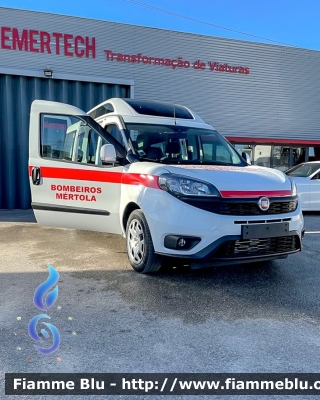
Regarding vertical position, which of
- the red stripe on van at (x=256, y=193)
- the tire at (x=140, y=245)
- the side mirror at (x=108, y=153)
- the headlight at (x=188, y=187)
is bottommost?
the tire at (x=140, y=245)

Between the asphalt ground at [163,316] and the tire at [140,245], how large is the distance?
0.48 feet

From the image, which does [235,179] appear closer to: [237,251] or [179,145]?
[237,251]

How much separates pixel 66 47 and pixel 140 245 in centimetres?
831

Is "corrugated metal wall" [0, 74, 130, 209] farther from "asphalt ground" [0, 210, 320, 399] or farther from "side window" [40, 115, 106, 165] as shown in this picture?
"side window" [40, 115, 106, 165]

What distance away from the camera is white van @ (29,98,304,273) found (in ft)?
11.2

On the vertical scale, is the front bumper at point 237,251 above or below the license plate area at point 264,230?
below

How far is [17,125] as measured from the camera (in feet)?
31.7

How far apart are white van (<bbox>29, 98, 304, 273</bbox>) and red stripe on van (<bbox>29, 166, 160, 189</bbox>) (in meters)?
0.01

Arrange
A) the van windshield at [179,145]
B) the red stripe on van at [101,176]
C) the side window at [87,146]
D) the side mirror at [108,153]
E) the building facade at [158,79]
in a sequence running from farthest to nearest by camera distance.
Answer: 1. the building facade at [158,79]
2. the side window at [87,146]
3. the van windshield at [179,145]
4. the side mirror at [108,153]
5. the red stripe on van at [101,176]

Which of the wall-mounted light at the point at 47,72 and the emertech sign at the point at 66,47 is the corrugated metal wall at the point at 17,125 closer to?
the wall-mounted light at the point at 47,72

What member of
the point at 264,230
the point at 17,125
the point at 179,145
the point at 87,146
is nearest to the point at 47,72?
the point at 17,125

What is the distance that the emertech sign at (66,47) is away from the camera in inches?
376

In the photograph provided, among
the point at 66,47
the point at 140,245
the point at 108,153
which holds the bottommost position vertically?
the point at 140,245

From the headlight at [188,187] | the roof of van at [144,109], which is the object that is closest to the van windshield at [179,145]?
the roof of van at [144,109]
